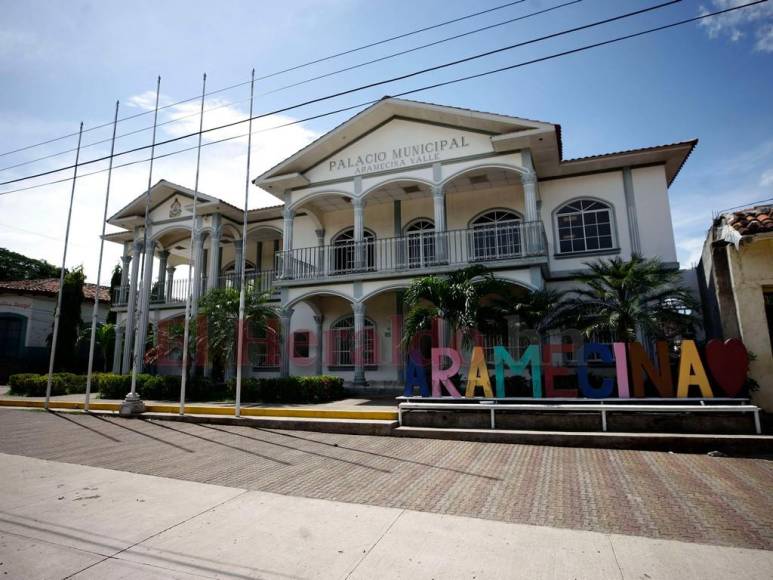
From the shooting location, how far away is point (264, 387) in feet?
44.6

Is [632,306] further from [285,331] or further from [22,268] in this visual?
[22,268]

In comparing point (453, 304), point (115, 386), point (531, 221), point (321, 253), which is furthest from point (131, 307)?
point (531, 221)

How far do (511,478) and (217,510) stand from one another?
12.2ft

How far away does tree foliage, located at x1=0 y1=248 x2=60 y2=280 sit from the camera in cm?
3919

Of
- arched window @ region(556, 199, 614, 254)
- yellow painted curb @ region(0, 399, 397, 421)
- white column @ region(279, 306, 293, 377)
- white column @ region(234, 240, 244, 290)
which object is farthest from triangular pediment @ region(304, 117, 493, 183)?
yellow painted curb @ region(0, 399, 397, 421)

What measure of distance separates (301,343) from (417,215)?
6.96m

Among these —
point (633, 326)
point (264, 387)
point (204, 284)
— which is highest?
point (204, 284)

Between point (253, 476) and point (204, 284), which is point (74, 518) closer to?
point (253, 476)

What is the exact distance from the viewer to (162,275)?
861 inches

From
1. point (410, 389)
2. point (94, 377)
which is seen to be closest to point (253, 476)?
point (410, 389)

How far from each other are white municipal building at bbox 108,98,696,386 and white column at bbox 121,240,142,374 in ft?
0.44

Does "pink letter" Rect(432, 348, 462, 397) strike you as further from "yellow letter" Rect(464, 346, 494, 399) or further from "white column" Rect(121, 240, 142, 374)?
"white column" Rect(121, 240, 142, 374)

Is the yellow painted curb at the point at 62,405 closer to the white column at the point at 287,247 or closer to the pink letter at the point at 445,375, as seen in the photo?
the white column at the point at 287,247

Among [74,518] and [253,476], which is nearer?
[74,518]
